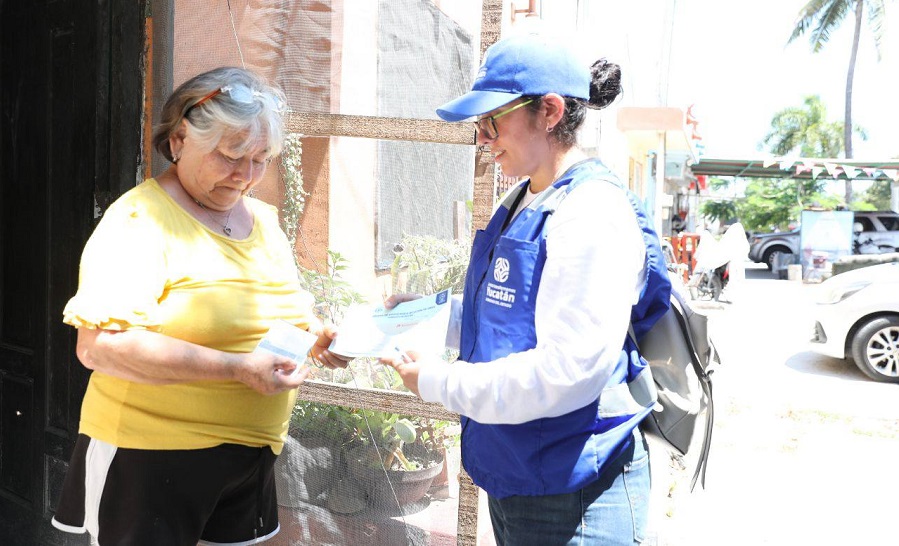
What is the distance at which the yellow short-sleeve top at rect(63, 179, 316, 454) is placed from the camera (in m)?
1.78

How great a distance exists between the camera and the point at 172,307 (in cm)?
189

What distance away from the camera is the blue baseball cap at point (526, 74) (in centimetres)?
169

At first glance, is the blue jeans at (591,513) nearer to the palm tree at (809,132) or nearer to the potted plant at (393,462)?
the potted plant at (393,462)

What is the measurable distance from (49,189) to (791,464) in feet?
16.0

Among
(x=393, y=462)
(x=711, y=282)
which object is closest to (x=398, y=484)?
(x=393, y=462)

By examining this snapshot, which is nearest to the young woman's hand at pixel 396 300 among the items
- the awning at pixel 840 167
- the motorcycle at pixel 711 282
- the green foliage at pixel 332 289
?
the green foliage at pixel 332 289

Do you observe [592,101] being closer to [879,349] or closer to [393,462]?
[393,462]

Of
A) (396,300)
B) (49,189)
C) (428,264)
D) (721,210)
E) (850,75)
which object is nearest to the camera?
(396,300)

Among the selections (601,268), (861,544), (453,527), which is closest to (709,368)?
(601,268)

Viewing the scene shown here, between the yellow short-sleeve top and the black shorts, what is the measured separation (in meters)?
0.04

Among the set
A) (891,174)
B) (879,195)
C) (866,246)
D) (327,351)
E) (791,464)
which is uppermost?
(879,195)

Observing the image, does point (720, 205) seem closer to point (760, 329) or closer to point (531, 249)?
point (760, 329)

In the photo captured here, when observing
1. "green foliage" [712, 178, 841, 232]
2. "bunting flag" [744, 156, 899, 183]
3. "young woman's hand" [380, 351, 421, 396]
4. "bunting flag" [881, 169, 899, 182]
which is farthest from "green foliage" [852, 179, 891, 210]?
"young woman's hand" [380, 351, 421, 396]

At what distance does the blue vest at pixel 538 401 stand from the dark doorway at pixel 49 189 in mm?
1841
